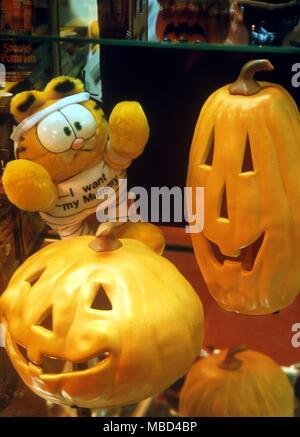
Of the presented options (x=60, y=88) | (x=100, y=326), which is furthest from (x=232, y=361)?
(x=60, y=88)

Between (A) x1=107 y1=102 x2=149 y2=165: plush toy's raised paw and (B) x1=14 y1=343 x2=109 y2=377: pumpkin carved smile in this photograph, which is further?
(A) x1=107 y1=102 x2=149 y2=165: plush toy's raised paw

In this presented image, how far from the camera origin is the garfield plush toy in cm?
94

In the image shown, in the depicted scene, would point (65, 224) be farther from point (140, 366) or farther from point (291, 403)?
point (291, 403)

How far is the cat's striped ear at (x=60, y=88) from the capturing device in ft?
3.17

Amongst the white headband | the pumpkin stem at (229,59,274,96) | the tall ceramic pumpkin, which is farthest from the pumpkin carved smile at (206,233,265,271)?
the white headband

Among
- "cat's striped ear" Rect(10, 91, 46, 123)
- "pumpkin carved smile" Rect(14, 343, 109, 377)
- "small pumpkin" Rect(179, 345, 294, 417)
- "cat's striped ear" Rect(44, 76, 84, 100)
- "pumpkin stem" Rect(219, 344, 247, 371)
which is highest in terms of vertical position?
"cat's striped ear" Rect(44, 76, 84, 100)

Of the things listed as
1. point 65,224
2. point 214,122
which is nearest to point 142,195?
point 65,224

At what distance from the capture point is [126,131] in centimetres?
99

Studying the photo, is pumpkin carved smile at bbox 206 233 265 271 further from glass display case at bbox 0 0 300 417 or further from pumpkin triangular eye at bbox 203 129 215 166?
pumpkin triangular eye at bbox 203 129 215 166

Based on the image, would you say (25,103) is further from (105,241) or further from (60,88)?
(105,241)

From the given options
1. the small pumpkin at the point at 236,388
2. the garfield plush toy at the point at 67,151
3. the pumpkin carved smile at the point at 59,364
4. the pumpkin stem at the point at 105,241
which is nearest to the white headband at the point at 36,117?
the garfield plush toy at the point at 67,151

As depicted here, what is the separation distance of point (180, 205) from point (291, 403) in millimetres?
459

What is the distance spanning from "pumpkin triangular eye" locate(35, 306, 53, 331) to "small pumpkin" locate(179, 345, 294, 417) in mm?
241

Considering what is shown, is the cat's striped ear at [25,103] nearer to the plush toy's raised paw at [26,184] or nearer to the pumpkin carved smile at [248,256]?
the plush toy's raised paw at [26,184]
